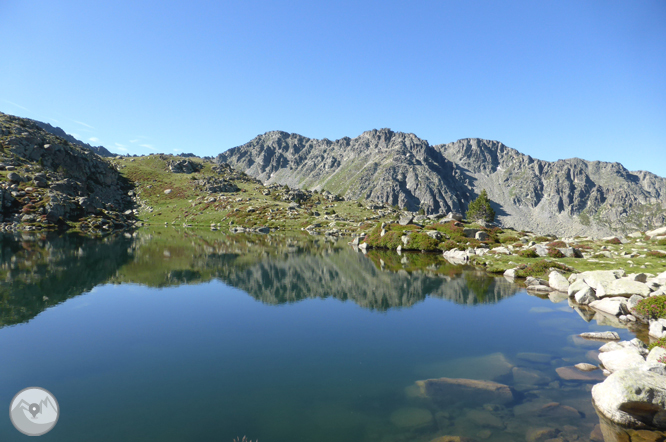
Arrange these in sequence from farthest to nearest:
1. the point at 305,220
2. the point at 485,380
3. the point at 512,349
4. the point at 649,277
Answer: the point at 305,220
the point at 649,277
the point at 512,349
the point at 485,380

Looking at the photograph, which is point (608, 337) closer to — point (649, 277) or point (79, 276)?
point (649, 277)

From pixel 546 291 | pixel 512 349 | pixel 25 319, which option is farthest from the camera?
pixel 546 291

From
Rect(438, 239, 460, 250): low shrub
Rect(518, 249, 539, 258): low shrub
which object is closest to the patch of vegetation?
Rect(438, 239, 460, 250): low shrub

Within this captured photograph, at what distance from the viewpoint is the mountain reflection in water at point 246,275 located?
3506 cm

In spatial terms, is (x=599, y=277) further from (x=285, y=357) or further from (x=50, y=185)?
(x=50, y=185)

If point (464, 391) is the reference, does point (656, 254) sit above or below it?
above

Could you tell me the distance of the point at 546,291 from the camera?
3766cm

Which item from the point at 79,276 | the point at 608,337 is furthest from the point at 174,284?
the point at 608,337

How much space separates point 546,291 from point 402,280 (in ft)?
57.9

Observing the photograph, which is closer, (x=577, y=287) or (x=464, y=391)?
(x=464, y=391)

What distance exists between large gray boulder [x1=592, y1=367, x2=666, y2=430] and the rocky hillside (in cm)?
13888
